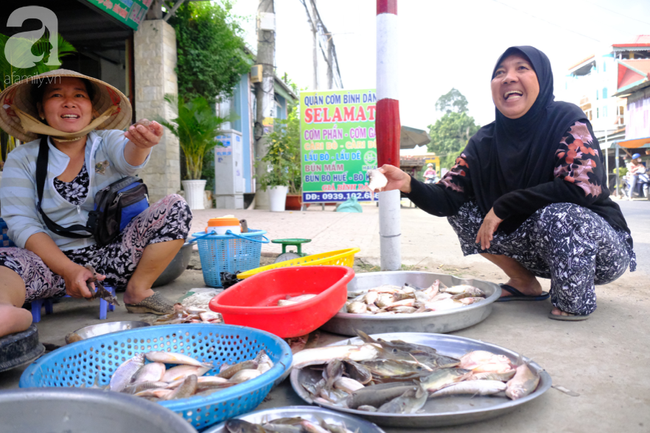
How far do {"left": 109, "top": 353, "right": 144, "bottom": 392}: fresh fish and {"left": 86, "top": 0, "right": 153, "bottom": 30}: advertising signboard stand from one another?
728 centimetres

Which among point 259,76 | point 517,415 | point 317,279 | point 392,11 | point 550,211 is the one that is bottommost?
point 517,415

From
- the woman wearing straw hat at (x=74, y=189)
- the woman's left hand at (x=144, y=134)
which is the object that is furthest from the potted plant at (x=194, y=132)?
the woman's left hand at (x=144, y=134)

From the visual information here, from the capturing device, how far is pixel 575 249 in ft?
6.37

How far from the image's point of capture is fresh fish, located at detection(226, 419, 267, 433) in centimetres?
97

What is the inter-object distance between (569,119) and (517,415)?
58.0 inches

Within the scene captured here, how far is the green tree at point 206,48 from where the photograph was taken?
9.71m

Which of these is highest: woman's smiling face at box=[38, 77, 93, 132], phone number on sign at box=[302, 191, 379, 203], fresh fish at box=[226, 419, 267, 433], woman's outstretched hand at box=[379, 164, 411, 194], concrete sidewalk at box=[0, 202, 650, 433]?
woman's smiling face at box=[38, 77, 93, 132]

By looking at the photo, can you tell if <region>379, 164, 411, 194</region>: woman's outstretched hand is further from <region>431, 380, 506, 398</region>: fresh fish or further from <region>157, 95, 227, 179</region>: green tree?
<region>157, 95, 227, 179</region>: green tree

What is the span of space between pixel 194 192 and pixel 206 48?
11.3ft

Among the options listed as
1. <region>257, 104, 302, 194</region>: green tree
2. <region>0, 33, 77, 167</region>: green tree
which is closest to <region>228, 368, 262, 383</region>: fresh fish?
<region>0, 33, 77, 167</region>: green tree

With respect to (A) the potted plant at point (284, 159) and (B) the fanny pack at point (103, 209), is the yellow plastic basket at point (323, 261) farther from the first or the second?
(A) the potted plant at point (284, 159)

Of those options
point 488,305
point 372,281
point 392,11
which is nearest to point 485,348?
point 488,305

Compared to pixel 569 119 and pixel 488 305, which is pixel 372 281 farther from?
pixel 569 119

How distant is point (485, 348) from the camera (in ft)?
5.21
